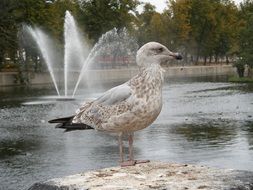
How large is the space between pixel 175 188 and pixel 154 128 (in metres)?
13.9

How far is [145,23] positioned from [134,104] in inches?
3477

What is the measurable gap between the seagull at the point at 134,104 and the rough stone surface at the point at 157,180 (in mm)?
390

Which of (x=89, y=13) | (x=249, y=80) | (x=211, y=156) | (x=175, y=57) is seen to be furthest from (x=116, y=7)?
(x=175, y=57)

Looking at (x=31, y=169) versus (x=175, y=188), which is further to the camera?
(x=31, y=169)

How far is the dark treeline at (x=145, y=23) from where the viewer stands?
48000 mm

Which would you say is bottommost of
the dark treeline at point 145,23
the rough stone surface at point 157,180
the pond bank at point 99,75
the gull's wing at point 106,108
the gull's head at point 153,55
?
the pond bank at point 99,75

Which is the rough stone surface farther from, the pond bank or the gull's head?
the pond bank

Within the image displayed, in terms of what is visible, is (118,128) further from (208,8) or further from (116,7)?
(208,8)

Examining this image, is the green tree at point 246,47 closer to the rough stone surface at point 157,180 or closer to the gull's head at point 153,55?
the gull's head at point 153,55

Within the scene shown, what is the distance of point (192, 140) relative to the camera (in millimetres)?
14711

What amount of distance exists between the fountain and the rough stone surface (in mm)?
37476

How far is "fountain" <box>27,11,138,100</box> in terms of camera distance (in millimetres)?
→ 50219

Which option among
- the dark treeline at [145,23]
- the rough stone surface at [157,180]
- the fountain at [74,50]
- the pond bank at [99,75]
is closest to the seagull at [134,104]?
the rough stone surface at [157,180]

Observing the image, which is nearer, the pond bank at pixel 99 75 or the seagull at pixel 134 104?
the seagull at pixel 134 104
